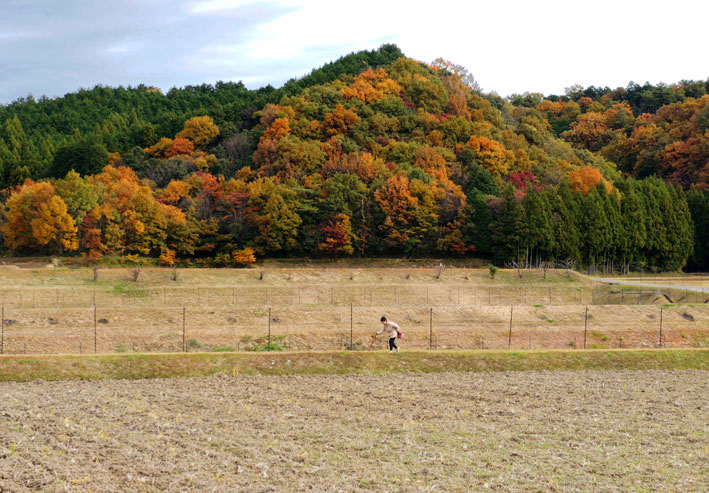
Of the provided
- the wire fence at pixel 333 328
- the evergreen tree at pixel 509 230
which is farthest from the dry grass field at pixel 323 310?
the evergreen tree at pixel 509 230

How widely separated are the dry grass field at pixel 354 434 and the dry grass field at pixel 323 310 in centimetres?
932

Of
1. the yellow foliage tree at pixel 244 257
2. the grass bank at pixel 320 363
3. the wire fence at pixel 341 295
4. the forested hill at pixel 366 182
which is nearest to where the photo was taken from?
the grass bank at pixel 320 363

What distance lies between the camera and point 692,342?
32344mm

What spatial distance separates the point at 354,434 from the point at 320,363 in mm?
7846

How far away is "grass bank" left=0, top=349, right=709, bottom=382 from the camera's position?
21.2 m

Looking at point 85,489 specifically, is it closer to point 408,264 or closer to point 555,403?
point 555,403

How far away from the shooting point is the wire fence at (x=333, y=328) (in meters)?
28.6

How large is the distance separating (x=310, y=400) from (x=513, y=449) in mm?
6257

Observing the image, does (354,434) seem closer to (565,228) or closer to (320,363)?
(320,363)

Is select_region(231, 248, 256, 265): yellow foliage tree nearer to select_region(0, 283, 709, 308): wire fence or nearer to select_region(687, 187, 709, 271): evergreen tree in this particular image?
select_region(0, 283, 709, 308): wire fence

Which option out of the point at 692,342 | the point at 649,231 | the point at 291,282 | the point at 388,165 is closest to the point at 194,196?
the point at 388,165

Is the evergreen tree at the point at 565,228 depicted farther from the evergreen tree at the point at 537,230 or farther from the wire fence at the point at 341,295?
the wire fence at the point at 341,295

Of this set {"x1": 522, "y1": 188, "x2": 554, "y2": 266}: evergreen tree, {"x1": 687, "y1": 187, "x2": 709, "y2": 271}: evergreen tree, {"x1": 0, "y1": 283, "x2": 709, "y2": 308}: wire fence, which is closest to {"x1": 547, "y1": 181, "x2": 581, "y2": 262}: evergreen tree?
{"x1": 522, "y1": 188, "x2": 554, "y2": 266}: evergreen tree

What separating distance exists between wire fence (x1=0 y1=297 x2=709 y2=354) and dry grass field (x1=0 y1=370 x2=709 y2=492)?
848 centimetres
